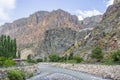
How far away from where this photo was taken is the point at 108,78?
61.6 meters

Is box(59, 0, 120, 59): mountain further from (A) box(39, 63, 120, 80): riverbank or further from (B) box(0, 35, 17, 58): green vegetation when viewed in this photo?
(A) box(39, 63, 120, 80): riverbank

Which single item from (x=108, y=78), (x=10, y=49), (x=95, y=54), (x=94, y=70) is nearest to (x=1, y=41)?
(x=10, y=49)

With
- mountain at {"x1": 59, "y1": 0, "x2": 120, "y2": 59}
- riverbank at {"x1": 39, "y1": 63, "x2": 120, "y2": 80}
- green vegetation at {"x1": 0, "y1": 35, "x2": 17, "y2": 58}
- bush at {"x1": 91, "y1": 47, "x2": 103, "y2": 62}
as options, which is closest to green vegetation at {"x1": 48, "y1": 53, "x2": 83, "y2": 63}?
bush at {"x1": 91, "y1": 47, "x2": 103, "y2": 62}

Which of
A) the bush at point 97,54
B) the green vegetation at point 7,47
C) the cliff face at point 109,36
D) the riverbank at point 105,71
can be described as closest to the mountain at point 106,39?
the cliff face at point 109,36

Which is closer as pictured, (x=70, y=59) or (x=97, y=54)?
(x=97, y=54)

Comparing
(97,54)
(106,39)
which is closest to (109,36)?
(106,39)

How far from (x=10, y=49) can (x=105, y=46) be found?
184 feet

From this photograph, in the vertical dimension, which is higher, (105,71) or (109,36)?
(109,36)

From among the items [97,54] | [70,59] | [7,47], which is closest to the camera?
Answer: [97,54]

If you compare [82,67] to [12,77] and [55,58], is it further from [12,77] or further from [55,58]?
[55,58]

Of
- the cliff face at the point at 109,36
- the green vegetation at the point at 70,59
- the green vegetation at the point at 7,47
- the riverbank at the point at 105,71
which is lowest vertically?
the riverbank at the point at 105,71

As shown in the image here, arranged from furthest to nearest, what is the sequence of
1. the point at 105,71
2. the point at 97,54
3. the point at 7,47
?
the point at 7,47 → the point at 97,54 → the point at 105,71

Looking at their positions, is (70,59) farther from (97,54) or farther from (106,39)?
(106,39)

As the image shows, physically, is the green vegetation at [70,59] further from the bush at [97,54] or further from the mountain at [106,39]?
the mountain at [106,39]
